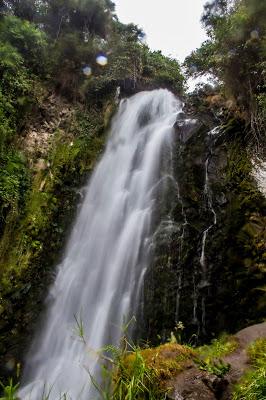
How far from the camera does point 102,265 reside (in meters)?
8.33

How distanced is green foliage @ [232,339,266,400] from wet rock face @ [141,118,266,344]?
243 cm

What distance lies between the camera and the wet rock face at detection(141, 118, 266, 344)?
6.52 m

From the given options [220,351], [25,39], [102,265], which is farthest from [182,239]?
[25,39]

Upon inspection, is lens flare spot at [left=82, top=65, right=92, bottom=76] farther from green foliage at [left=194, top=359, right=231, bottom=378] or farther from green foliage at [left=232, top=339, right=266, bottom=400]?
green foliage at [left=194, top=359, right=231, bottom=378]

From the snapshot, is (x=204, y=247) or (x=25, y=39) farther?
(x=25, y=39)

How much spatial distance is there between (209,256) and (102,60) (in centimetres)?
1104

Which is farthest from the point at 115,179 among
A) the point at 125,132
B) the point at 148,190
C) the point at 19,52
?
the point at 19,52

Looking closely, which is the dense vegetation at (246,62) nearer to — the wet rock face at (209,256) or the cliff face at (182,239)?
the cliff face at (182,239)

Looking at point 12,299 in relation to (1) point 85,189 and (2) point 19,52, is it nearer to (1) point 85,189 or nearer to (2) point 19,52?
(1) point 85,189

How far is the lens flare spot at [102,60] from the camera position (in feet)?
49.8

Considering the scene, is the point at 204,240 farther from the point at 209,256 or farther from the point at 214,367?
the point at 214,367

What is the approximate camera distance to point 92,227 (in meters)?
9.52

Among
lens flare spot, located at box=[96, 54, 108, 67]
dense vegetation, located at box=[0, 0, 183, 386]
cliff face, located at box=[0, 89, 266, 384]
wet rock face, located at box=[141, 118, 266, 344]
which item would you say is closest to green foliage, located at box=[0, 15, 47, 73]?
dense vegetation, located at box=[0, 0, 183, 386]

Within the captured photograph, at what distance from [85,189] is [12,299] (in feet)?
12.0
